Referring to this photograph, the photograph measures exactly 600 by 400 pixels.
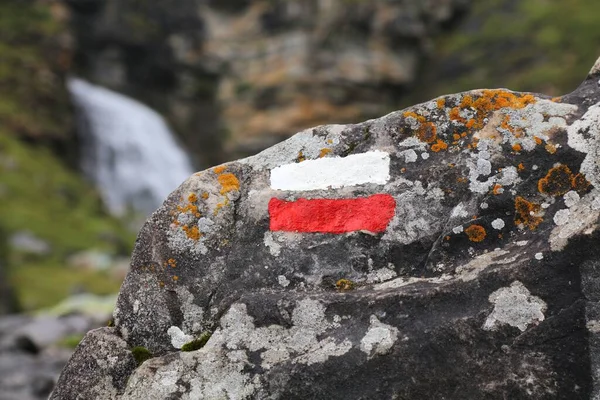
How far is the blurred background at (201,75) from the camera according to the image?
38062mm

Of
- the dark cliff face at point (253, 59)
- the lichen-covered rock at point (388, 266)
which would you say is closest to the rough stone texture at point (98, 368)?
the lichen-covered rock at point (388, 266)

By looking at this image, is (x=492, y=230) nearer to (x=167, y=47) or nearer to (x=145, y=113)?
(x=145, y=113)

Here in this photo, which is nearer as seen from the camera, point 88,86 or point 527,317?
point 527,317

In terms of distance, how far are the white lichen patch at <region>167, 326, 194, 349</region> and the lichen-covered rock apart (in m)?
0.02

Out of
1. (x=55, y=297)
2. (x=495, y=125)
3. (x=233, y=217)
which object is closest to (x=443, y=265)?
(x=495, y=125)

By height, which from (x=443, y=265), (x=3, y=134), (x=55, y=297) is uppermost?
(x=3, y=134)

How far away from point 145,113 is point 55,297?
25552mm

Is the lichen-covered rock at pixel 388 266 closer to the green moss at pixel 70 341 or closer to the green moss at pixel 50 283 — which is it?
the green moss at pixel 70 341

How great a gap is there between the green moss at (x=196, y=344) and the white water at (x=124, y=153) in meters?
35.1

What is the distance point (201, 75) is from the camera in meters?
54.6

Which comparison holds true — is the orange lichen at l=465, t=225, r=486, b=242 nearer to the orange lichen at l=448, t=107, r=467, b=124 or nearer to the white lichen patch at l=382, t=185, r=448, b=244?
the white lichen patch at l=382, t=185, r=448, b=244

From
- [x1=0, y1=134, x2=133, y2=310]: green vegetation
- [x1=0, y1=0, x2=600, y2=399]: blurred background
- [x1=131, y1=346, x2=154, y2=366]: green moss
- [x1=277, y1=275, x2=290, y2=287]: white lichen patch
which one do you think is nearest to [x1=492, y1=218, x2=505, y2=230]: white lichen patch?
[x1=277, y1=275, x2=290, y2=287]: white lichen patch

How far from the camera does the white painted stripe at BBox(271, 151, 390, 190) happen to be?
488cm

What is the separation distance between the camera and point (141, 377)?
4453mm
